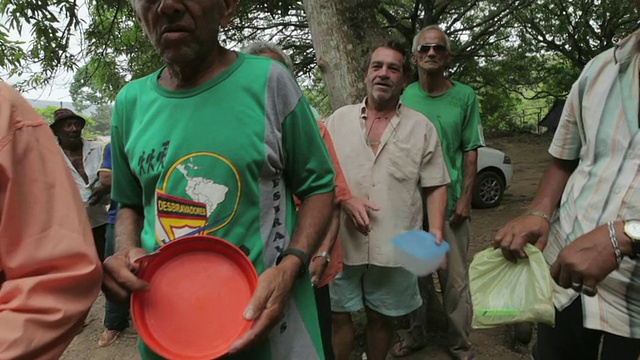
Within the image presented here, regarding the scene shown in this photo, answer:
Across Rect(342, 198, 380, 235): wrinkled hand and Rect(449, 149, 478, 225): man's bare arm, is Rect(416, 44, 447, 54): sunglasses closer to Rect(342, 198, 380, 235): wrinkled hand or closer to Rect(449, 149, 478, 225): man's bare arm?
Rect(449, 149, 478, 225): man's bare arm

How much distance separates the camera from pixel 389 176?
9.15ft

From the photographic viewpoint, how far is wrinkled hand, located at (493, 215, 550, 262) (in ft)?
5.29

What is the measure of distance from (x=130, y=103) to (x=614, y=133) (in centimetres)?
163

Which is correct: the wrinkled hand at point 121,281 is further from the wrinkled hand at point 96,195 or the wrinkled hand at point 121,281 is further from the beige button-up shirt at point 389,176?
Result: the wrinkled hand at point 96,195

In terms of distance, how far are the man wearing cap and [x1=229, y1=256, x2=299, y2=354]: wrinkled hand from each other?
3588 millimetres

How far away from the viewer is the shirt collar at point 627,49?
5.04 ft

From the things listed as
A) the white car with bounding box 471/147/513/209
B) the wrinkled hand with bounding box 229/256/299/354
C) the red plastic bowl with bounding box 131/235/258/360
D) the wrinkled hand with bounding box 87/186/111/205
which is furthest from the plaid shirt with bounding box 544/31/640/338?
the white car with bounding box 471/147/513/209

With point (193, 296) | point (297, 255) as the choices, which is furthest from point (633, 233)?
point (193, 296)

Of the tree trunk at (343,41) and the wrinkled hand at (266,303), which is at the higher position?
the tree trunk at (343,41)

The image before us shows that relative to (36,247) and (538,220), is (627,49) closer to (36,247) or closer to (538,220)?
(538,220)

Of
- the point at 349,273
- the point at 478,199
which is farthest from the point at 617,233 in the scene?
the point at 478,199

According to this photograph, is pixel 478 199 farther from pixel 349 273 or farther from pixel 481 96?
pixel 481 96

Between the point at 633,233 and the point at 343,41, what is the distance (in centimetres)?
242

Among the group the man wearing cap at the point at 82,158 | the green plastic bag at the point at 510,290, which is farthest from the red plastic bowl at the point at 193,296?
the man wearing cap at the point at 82,158
